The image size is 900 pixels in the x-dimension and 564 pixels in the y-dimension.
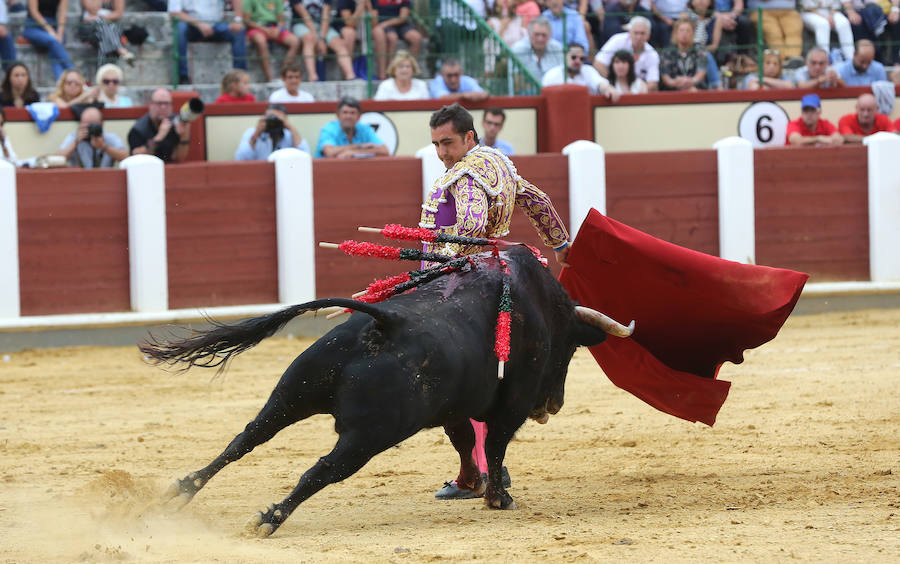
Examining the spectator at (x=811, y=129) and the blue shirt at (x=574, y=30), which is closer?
the spectator at (x=811, y=129)

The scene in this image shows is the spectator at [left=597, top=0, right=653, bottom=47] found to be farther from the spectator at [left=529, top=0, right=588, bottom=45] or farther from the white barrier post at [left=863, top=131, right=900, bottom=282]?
the white barrier post at [left=863, top=131, right=900, bottom=282]

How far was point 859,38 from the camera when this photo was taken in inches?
444

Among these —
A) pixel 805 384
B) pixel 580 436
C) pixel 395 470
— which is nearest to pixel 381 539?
pixel 395 470

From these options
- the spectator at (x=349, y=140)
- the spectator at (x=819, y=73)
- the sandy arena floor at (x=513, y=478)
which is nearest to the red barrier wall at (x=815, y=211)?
the spectator at (x=819, y=73)

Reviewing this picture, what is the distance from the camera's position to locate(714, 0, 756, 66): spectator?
10562 mm

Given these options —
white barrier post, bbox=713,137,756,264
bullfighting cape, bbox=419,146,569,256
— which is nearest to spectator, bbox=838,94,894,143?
white barrier post, bbox=713,137,756,264

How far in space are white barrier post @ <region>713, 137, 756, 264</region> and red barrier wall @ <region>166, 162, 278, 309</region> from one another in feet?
10.5

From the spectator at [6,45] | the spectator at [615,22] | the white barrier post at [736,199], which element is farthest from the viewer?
the spectator at [615,22]

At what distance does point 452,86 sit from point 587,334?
5627mm

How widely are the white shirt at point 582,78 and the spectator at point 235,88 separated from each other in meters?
2.36

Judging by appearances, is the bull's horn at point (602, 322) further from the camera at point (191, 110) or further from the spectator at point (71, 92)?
the spectator at point (71, 92)

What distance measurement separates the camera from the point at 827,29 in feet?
36.3

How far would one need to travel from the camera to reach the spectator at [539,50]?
1001cm

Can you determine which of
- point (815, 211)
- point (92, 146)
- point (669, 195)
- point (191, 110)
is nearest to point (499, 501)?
point (191, 110)
